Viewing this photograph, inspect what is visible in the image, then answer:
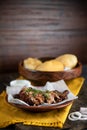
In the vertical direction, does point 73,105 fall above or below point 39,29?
below

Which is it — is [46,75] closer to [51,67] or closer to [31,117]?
[51,67]

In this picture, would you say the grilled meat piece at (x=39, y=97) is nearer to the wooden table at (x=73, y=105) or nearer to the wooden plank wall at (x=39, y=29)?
the wooden table at (x=73, y=105)

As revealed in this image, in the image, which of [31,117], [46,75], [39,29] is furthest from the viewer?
[39,29]

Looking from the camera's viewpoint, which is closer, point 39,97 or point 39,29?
point 39,97

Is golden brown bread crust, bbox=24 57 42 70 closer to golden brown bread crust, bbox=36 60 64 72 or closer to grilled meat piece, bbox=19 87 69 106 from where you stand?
golden brown bread crust, bbox=36 60 64 72

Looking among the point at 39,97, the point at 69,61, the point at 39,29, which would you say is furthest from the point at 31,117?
the point at 39,29

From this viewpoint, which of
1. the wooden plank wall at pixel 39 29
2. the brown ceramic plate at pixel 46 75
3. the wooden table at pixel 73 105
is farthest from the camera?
the wooden plank wall at pixel 39 29

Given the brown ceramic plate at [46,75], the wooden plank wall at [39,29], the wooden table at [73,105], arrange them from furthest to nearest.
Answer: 1. the wooden plank wall at [39,29]
2. the brown ceramic plate at [46,75]
3. the wooden table at [73,105]

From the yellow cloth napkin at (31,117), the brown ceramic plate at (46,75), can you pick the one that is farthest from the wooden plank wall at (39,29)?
the yellow cloth napkin at (31,117)
